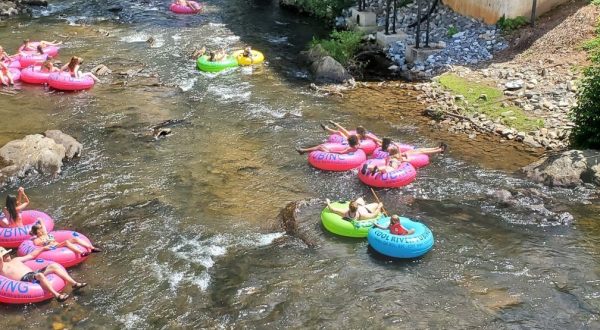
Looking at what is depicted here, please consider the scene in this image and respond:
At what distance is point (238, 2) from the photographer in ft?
99.0

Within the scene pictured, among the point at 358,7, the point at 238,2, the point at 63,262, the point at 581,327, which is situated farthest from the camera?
the point at 238,2

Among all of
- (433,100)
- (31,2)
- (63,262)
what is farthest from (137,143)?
(31,2)

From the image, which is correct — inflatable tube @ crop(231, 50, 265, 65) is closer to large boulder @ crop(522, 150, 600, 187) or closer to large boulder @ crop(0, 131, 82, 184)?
large boulder @ crop(0, 131, 82, 184)

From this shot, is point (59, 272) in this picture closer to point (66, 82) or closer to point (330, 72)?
point (66, 82)

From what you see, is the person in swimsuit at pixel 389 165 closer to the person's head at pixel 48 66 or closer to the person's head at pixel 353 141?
the person's head at pixel 353 141

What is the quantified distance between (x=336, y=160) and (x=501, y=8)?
9803 mm

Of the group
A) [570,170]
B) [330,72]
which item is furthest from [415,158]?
[330,72]

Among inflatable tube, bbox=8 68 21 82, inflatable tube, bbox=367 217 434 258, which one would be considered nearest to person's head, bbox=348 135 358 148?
inflatable tube, bbox=367 217 434 258

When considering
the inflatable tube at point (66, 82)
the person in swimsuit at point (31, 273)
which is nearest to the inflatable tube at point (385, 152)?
the person in swimsuit at point (31, 273)

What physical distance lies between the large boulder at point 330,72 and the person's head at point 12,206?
10237mm

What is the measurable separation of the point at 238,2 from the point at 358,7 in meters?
8.73

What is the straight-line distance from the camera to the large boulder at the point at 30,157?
12852mm

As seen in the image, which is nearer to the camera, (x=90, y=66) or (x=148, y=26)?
(x=90, y=66)

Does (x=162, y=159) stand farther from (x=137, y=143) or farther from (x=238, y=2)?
(x=238, y=2)
